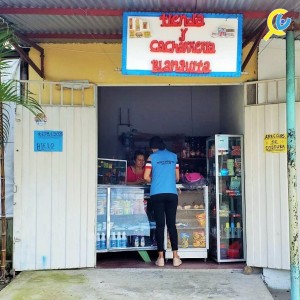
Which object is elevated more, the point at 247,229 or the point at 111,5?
the point at 111,5

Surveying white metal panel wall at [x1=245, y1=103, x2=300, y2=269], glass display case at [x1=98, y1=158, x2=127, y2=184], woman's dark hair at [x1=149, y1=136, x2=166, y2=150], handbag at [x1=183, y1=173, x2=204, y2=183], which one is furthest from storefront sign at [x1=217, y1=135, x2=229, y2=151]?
glass display case at [x1=98, y1=158, x2=127, y2=184]

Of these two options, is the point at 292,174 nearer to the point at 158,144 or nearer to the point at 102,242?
the point at 158,144

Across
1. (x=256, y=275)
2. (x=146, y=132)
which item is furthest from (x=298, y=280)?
(x=146, y=132)

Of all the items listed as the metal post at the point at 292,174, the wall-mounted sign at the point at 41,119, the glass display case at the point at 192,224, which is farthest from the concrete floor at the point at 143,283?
the wall-mounted sign at the point at 41,119

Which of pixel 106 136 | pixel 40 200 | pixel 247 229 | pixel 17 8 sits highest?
pixel 17 8

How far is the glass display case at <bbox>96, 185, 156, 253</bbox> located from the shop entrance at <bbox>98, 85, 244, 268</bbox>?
239 centimetres

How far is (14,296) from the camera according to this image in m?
4.76

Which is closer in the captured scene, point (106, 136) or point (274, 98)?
point (274, 98)

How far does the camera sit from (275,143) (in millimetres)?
5539

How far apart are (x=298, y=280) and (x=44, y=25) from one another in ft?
13.5

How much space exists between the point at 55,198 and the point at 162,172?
149cm

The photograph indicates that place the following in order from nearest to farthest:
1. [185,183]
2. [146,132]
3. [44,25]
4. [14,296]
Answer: [14,296] → [44,25] → [185,183] → [146,132]

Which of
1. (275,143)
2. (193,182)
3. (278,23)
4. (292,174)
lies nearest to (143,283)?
(193,182)

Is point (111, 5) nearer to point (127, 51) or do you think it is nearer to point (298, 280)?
point (127, 51)
